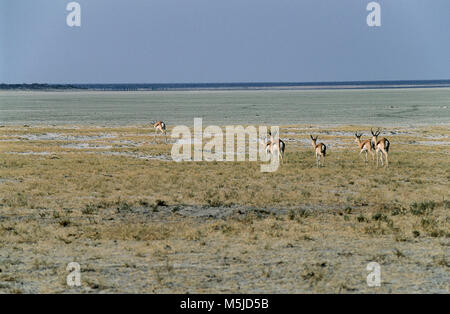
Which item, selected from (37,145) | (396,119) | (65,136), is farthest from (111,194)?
(396,119)

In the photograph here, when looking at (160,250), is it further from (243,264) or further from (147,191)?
(147,191)

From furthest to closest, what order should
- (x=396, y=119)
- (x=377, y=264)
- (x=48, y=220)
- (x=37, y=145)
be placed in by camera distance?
1. (x=396, y=119)
2. (x=37, y=145)
3. (x=48, y=220)
4. (x=377, y=264)

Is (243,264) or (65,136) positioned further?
(65,136)

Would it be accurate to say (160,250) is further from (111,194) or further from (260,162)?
(260,162)

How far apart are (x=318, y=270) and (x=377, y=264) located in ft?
4.12

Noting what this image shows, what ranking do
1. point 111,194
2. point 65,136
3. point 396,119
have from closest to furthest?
1. point 111,194
2. point 65,136
3. point 396,119

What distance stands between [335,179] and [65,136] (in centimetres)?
2468

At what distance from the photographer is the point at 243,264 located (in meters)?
10.3

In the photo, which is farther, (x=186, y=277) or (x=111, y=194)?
(x=111, y=194)

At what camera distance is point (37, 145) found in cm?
3306
